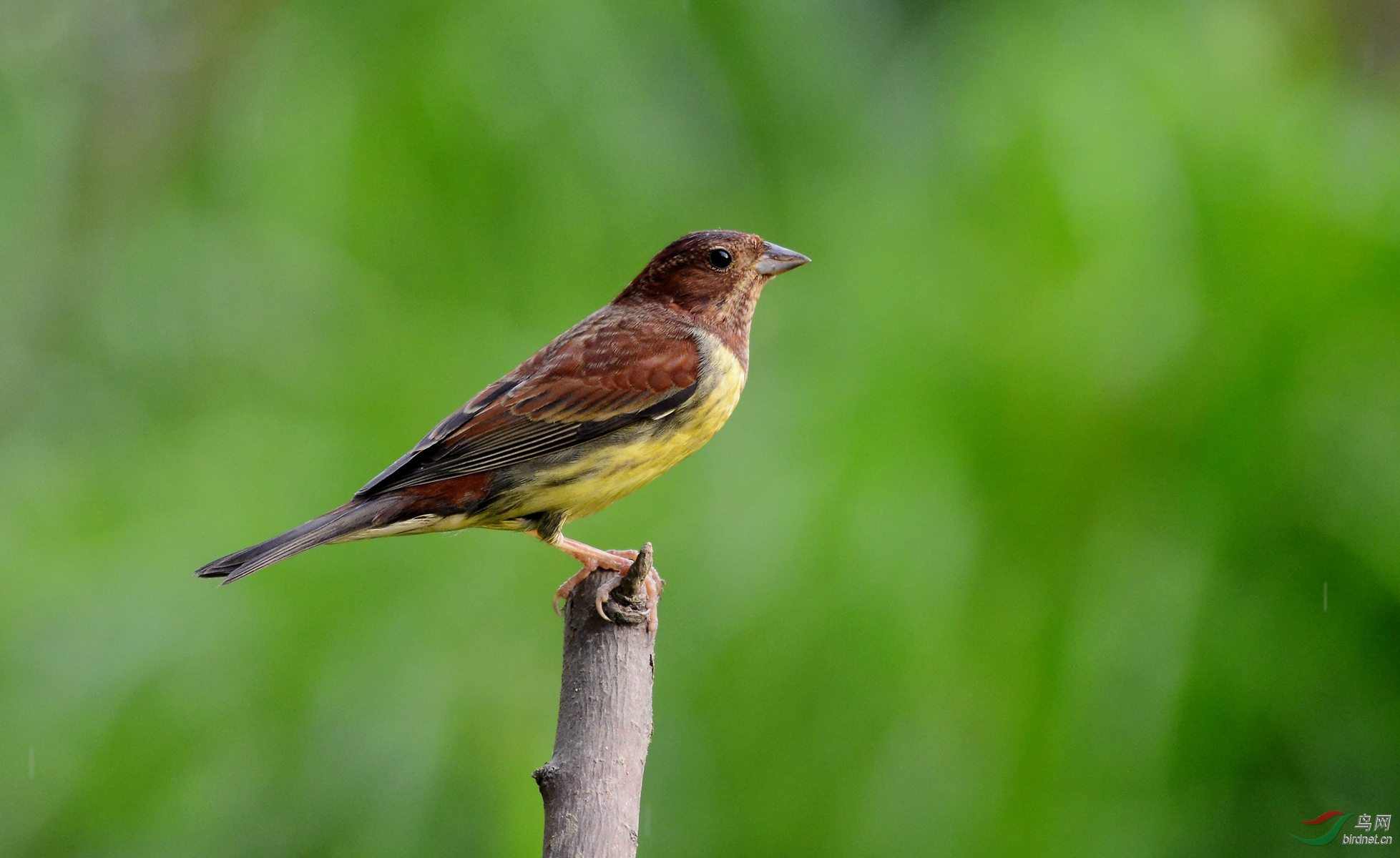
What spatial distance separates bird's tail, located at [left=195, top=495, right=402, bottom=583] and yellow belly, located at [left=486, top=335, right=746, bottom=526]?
320mm

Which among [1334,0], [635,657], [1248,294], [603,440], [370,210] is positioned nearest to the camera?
[635,657]

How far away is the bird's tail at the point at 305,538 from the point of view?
2.23 metres

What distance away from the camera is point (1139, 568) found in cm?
374

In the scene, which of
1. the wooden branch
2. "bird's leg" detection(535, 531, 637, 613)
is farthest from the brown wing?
the wooden branch

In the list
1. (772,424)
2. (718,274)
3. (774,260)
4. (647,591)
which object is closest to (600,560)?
(647,591)

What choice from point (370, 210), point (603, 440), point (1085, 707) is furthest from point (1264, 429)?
point (370, 210)

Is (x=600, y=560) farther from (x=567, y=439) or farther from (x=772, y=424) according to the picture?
(x=772, y=424)

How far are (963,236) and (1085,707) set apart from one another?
5.27ft

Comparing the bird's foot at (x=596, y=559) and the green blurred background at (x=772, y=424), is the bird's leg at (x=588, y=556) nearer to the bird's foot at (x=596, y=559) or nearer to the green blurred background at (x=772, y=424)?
the bird's foot at (x=596, y=559)

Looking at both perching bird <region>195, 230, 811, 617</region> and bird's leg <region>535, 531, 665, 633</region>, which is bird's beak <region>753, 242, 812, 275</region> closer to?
perching bird <region>195, 230, 811, 617</region>

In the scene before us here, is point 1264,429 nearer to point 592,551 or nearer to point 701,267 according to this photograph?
point 701,267

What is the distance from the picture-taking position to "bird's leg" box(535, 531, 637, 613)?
2691 millimetres

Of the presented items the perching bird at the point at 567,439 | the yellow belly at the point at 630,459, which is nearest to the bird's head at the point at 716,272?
the perching bird at the point at 567,439

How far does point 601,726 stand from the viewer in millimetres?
2234
